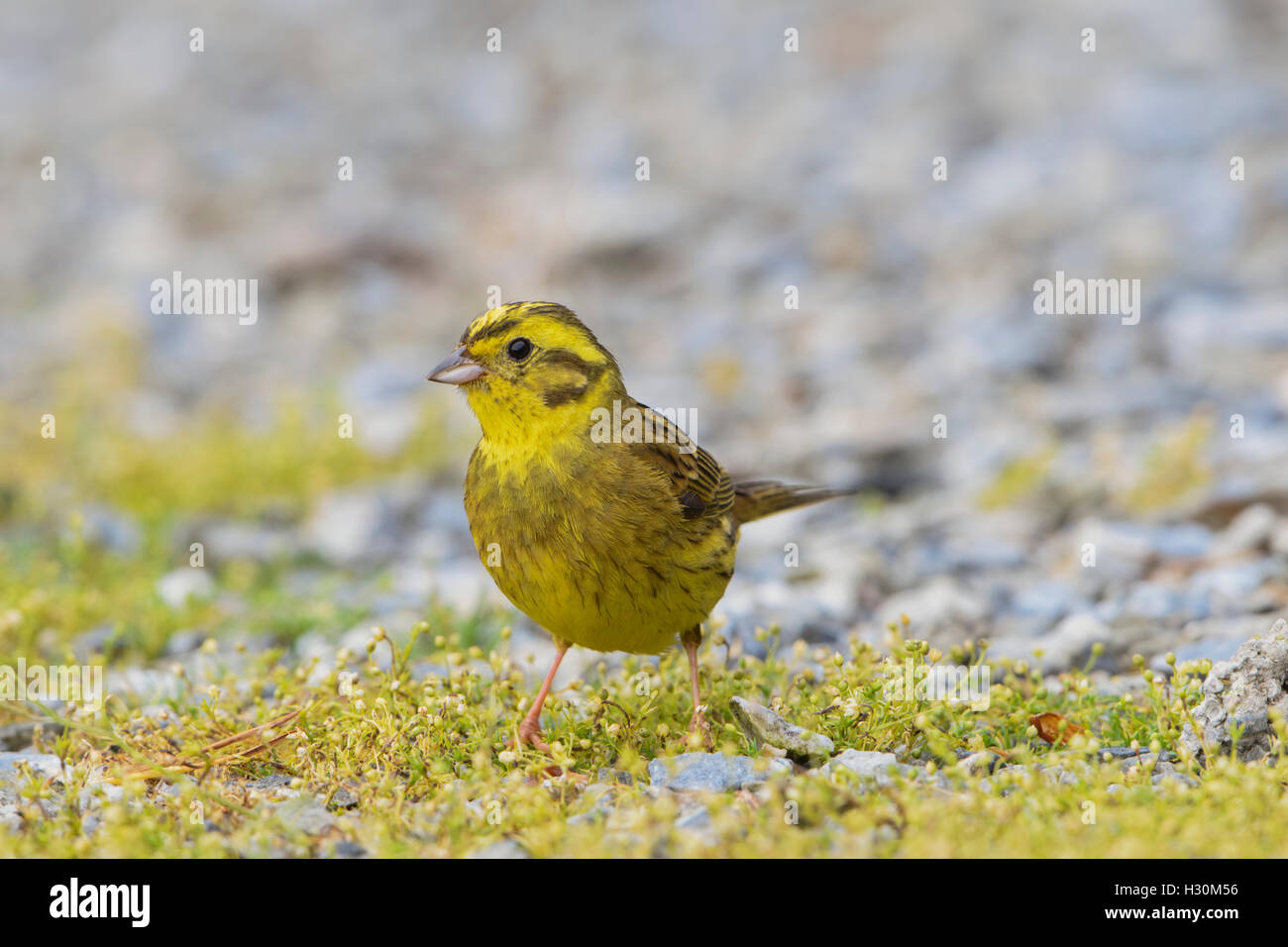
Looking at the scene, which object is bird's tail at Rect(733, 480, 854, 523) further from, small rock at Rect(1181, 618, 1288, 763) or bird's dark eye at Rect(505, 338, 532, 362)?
small rock at Rect(1181, 618, 1288, 763)

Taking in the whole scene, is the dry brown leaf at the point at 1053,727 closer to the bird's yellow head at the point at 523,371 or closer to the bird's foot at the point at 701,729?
the bird's foot at the point at 701,729

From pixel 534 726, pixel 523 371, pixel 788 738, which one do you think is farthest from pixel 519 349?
pixel 788 738

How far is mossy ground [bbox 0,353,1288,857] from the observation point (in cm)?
343

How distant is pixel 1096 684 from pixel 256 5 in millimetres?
14646

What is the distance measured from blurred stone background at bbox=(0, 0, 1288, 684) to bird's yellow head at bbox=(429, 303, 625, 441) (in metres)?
1.60

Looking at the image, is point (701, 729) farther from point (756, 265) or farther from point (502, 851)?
point (756, 265)

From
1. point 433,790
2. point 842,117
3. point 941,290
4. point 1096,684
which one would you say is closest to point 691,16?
point 842,117

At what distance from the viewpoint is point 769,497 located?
546 cm

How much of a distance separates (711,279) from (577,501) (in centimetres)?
686

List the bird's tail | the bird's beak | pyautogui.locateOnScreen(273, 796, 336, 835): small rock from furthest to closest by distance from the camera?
the bird's tail → the bird's beak → pyautogui.locateOnScreen(273, 796, 336, 835): small rock

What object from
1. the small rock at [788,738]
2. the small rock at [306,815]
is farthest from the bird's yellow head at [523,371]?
the small rock at [306,815]

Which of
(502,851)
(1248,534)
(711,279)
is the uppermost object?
(711,279)

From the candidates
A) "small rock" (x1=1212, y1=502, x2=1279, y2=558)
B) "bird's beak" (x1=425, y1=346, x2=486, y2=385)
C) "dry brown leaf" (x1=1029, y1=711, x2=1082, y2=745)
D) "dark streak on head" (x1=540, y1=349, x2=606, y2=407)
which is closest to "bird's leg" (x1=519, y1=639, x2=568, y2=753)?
"dark streak on head" (x1=540, y1=349, x2=606, y2=407)

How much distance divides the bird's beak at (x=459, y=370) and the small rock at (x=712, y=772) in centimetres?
137
